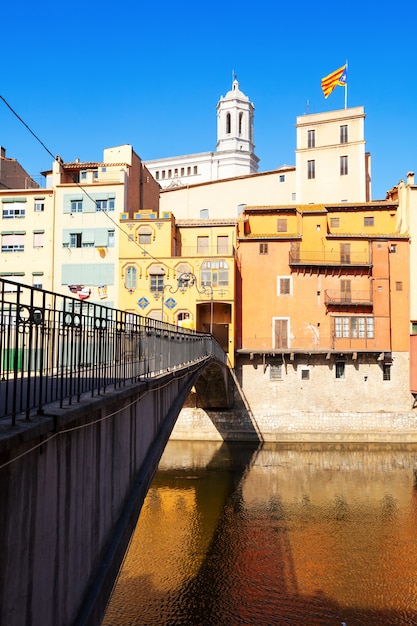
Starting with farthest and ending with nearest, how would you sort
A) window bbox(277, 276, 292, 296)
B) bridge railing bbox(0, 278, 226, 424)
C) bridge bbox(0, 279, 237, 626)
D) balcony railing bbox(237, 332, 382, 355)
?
window bbox(277, 276, 292, 296) < balcony railing bbox(237, 332, 382, 355) < bridge railing bbox(0, 278, 226, 424) < bridge bbox(0, 279, 237, 626)

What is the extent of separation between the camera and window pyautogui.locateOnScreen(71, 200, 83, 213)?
146 feet

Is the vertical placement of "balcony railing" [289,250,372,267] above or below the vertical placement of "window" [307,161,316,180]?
below

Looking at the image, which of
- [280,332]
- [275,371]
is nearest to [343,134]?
[280,332]

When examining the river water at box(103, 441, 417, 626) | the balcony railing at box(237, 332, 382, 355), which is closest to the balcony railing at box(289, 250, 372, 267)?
the balcony railing at box(237, 332, 382, 355)

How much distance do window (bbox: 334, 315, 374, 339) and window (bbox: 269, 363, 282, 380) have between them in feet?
17.1

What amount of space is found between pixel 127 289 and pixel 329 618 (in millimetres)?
30547

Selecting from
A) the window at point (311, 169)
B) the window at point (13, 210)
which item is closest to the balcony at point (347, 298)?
the window at point (311, 169)

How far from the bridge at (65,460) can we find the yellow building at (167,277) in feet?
96.4

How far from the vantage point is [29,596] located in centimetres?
561

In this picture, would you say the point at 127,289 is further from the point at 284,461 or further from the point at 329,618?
the point at 329,618

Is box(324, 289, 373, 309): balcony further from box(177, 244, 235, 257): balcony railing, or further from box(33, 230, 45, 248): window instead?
box(33, 230, 45, 248): window

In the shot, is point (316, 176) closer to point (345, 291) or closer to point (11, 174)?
point (345, 291)

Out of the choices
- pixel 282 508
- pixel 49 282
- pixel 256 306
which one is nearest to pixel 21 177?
pixel 49 282

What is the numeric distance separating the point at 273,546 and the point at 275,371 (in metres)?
21.6
